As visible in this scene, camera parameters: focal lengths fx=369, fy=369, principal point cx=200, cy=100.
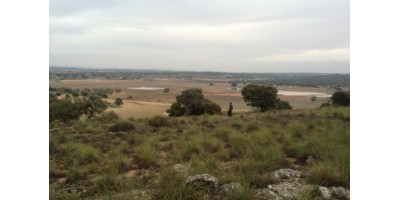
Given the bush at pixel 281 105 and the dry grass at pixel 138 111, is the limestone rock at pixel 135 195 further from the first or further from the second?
the bush at pixel 281 105

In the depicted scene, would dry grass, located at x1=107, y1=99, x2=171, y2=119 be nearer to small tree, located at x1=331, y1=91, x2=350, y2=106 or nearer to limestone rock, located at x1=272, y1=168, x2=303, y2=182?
A: small tree, located at x1=331, y1=91, x2=350, y2=106

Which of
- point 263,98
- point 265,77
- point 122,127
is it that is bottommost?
point 122,127

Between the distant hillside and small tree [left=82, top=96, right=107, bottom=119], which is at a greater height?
the distant hillside

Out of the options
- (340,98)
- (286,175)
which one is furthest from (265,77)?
(286,175)

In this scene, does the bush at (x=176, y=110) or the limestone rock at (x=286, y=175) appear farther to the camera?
the bush at (x=176, y=110)

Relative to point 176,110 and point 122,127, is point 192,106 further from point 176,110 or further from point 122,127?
point 122,127

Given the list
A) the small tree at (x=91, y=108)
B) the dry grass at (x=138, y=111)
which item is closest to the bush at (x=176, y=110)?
the dry grass at (x=138, y=111)

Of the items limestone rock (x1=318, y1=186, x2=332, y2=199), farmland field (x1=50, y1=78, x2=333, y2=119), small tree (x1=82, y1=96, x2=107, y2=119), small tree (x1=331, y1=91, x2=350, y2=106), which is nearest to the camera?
limestone rock (x1=318, y1=186, x2=332, y2=199)

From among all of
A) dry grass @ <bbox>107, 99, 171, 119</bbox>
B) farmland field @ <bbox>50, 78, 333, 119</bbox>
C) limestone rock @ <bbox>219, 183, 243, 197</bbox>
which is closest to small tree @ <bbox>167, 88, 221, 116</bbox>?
dry grass @ <bbox>107, 99, 171, 119</bbox>
